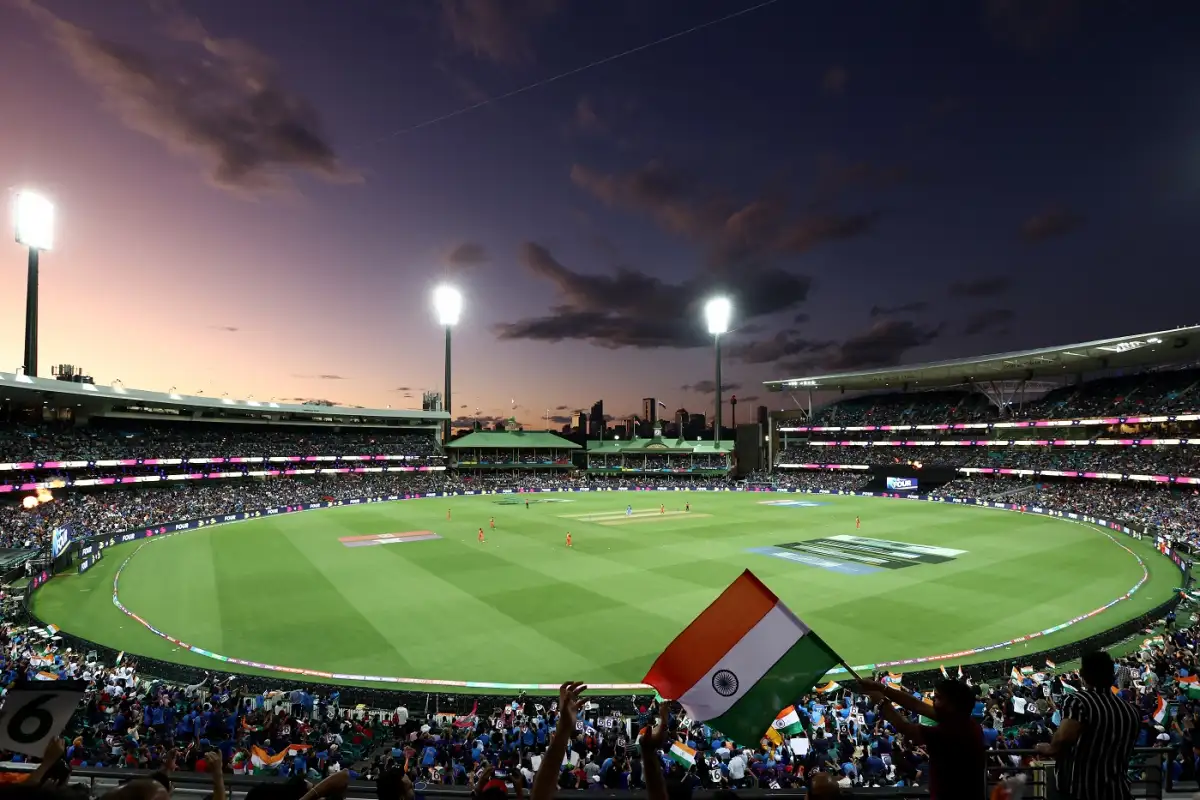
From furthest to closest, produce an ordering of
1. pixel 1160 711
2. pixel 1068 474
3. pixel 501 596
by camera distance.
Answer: pixel 1068 474
pixel 501 596
pixel 1160 711

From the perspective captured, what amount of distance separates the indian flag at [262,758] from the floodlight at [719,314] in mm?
98560

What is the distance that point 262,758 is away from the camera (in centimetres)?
1176

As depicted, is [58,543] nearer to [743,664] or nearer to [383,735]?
[383,735]

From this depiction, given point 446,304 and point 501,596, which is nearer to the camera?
point 501,596

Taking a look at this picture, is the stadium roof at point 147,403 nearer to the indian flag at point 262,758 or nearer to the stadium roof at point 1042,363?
the indian flag at point 262,758

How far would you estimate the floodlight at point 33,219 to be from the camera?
170ft

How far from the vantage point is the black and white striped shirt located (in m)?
4.23

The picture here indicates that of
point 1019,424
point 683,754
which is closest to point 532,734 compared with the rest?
point 683,754

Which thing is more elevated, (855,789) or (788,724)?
(855,789)

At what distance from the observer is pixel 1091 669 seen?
4301 mm

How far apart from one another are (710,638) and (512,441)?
10184 centimetres

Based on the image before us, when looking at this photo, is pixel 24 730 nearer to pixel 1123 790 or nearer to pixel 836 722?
pixel 1123 790

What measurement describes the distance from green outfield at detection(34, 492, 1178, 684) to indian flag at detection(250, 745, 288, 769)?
26.7 feet

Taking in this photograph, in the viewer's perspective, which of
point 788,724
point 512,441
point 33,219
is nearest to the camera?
point 788,724
